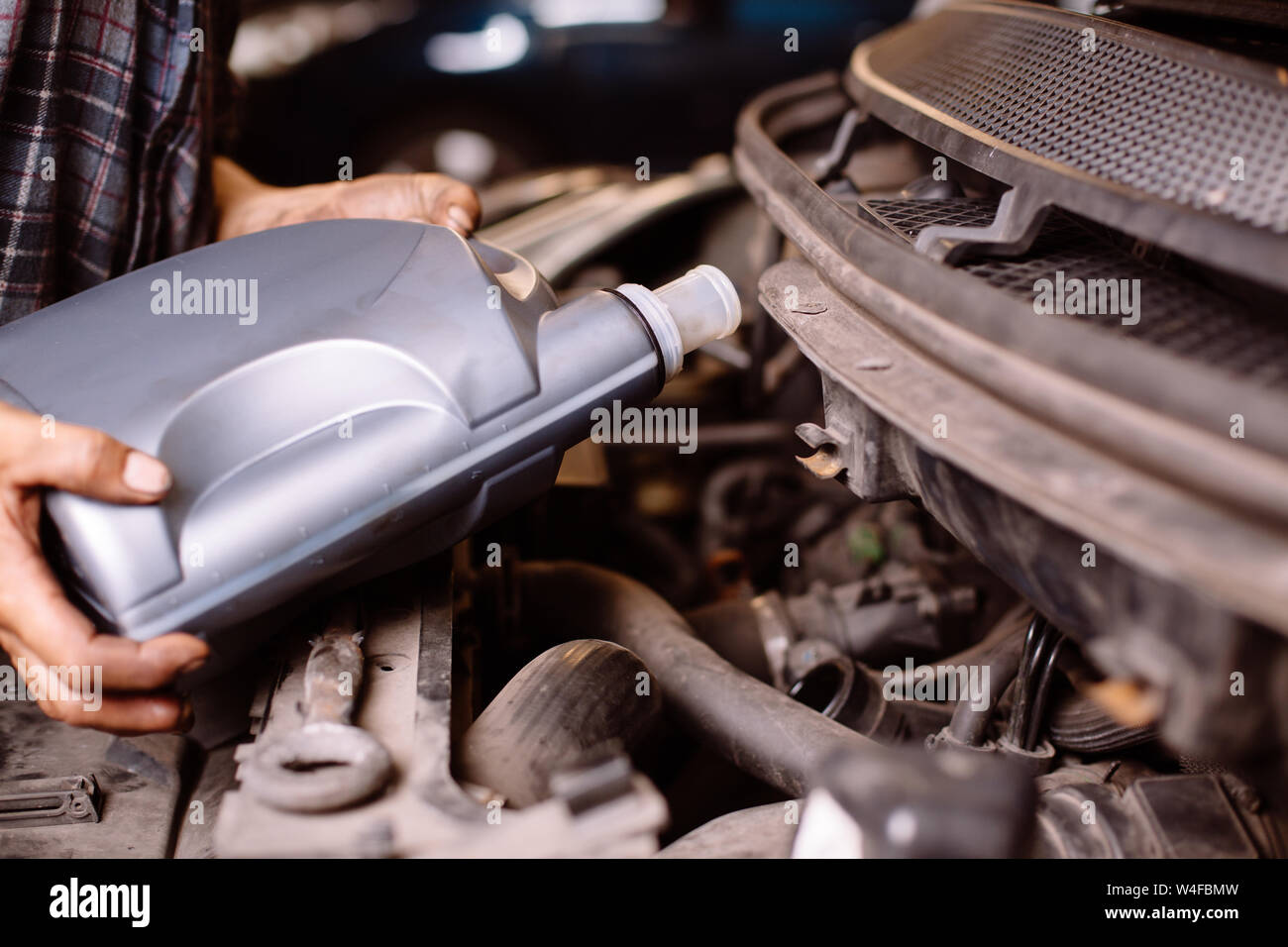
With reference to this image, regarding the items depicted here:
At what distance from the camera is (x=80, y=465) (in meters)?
0.68

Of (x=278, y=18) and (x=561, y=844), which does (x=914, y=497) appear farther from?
(x=278, y=18)

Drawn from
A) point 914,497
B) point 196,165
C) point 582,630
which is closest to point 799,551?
point 582,630

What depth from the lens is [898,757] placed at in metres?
0.54

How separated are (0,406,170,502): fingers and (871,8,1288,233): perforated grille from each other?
0.73 meters

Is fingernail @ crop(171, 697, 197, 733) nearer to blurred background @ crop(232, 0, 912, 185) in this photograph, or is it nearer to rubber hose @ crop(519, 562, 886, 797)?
rubber hose @ crop(519, 562, 886, 797)

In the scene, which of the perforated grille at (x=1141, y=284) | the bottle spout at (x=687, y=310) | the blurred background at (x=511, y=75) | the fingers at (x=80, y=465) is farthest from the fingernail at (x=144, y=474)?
the blurred background at (x=511, y=75)

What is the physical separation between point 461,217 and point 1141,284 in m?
0.70

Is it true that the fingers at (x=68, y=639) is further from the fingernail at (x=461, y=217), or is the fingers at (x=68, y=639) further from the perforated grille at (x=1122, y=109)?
the perforated grille at (x=1122, y=109)

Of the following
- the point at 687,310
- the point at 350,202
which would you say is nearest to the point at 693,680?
the point at 687,310

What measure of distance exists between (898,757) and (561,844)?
8.0 inches

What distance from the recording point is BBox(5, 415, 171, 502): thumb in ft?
2.23

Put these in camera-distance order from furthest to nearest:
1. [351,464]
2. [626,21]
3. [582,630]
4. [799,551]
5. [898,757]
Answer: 1. [626,21]
2. [799,551]
3. [582,630]
4. [351,464]
5. [898,757]

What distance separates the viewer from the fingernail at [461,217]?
1118 millimetres

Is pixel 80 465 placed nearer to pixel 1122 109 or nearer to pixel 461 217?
pixel 461 217
